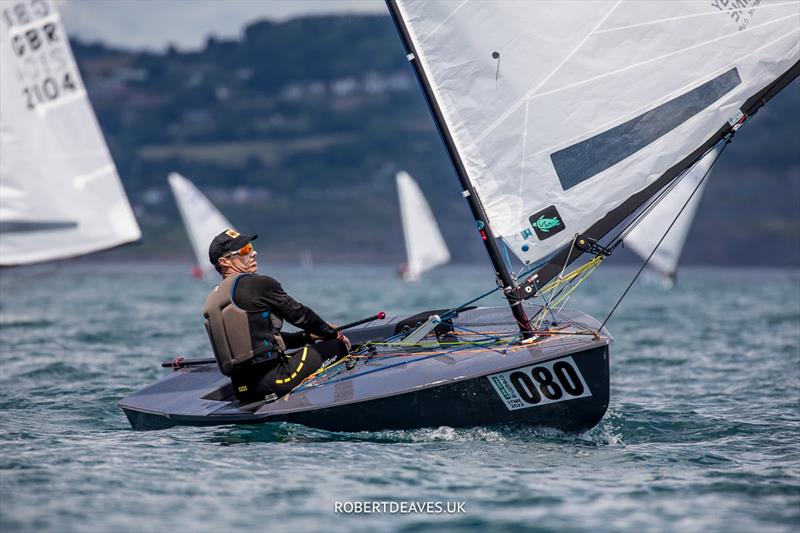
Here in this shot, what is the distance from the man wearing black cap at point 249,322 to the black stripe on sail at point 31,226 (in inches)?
158

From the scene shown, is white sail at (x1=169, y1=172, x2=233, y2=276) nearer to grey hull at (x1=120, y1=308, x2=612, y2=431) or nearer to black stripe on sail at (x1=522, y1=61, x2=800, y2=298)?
grey hull at (x1=120, y1=308, x2=612, y2=431)

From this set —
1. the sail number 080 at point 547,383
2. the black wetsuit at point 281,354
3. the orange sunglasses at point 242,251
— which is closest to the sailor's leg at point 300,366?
the black wetsuit at point 281,354

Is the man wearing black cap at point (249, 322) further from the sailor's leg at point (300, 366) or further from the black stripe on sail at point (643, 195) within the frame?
the black stripe on sail at point (643, 195)

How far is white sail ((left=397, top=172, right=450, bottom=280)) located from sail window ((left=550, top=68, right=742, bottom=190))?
3487cm

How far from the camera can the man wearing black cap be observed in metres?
8.12

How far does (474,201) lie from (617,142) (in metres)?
1.23

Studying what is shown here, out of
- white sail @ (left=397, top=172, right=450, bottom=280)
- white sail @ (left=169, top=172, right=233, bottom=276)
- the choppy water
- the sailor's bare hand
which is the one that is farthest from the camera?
white sail @ (left=397, top=172, right=450, bottom=280)

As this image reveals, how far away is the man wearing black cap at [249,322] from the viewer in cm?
812

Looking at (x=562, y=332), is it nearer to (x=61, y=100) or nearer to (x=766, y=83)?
(x=766, y=83)

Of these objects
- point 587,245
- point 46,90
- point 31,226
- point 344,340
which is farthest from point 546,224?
point 46,90

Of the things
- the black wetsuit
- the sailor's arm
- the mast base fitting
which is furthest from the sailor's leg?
the mast base fitting

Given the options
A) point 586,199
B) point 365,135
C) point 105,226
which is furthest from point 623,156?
point 365,135

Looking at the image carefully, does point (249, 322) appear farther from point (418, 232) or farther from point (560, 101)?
point (418, 232)

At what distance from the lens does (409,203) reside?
44469 mm
